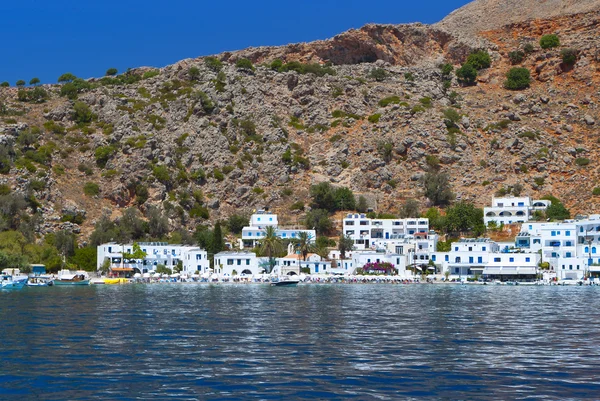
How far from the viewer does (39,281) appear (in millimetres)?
92750

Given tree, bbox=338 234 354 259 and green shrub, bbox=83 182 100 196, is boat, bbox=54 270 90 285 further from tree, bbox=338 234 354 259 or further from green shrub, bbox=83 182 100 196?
tree, bbox=338 234 354 259

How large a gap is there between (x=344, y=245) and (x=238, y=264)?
1436cm

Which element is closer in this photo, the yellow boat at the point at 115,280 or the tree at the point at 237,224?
the yellow boat at the point at 115,280

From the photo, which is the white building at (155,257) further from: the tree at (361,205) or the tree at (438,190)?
the tree at (438,190)

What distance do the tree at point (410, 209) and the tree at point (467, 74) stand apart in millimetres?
43643

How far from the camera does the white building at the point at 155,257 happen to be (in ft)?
327

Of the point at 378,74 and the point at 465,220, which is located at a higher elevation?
the point at 378,74

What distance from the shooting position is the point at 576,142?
124188mm

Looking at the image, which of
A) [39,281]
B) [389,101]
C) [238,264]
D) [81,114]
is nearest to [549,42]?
[389,101]

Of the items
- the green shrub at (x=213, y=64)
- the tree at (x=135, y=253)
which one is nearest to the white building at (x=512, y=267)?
the tree at (x=135, y=253)

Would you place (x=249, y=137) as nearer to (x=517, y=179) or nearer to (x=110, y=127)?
(x=110, y=127)

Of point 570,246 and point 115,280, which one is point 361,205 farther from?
point 115,280

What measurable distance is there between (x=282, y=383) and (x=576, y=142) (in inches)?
4294

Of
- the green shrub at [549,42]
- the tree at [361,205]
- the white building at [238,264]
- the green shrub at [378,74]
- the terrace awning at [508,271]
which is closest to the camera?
the terrace awning at [508,271]
